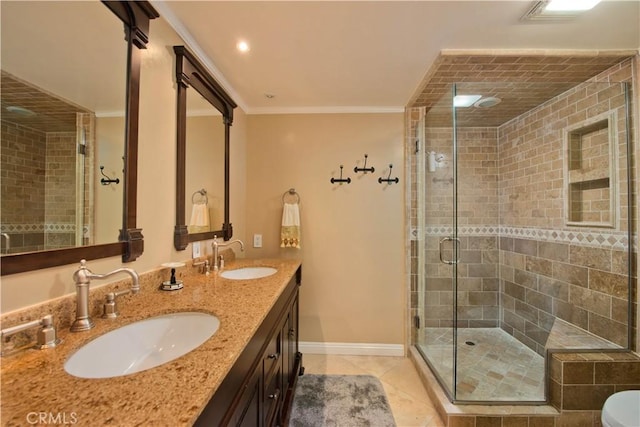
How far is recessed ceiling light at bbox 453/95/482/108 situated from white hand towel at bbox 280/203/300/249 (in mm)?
1562

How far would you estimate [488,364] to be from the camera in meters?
2.01

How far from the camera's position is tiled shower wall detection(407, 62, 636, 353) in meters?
1.75

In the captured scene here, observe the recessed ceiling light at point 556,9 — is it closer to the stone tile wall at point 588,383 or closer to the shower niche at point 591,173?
A: the shower niche at point 591,173

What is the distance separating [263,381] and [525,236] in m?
2.65

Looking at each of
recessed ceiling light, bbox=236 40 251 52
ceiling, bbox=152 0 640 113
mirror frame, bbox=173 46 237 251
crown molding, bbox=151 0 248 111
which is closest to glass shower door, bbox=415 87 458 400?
ceiling, bbox=152 0 640 113

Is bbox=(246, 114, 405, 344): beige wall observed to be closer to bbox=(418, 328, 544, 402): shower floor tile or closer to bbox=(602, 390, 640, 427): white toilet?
bbox=(418, 328, 544, 402): shower floor tile

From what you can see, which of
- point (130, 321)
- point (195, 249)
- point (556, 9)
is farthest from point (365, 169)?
point (130, 321)

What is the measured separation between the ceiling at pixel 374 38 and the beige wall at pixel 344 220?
0.43 meters

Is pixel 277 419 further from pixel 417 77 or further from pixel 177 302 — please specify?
pixel 417 77

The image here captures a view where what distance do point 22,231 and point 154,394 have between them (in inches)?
25.0

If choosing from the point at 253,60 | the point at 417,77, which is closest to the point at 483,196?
the point at 417,77

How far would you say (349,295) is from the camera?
94.3 inches

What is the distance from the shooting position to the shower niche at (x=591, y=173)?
68.9 inches

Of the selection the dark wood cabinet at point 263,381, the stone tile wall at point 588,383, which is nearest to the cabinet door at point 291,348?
the dark wood cabinet at point 263,381
